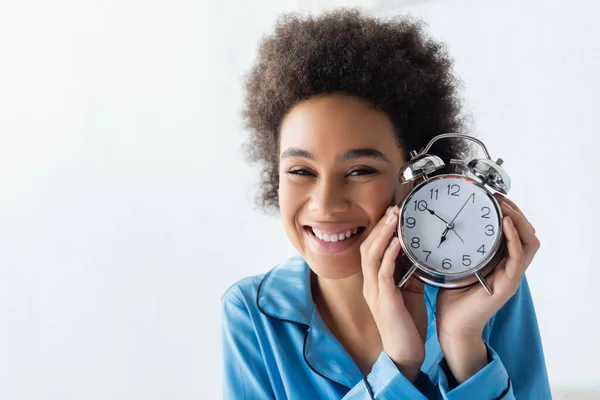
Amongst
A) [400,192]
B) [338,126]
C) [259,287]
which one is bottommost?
[259,287]

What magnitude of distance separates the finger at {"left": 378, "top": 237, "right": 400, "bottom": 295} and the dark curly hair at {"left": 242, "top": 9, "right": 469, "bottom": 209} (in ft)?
0.90

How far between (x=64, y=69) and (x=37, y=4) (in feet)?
0.81

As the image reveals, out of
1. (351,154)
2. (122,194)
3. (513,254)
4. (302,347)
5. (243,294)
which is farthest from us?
(122,194)

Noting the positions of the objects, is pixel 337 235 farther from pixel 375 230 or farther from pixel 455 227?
pixel 455 227

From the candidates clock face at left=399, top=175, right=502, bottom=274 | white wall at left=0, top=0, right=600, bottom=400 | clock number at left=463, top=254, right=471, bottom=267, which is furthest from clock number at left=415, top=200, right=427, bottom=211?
white wall at left=0, top=0, right=600, bottom=400

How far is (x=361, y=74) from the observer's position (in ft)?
4.32

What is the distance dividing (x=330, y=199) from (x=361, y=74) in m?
0.25

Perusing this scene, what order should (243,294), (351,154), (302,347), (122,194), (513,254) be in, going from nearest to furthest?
(513,254) → (351,154) → (302,347) → (243,294) → (122,194)

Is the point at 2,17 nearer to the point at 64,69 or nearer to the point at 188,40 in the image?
the point at 64,69

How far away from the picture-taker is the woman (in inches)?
47.3

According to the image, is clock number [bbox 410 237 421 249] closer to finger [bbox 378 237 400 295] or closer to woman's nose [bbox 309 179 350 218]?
finger [bbox 378 237 400 295]

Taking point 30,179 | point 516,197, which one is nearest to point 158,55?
point 30,179

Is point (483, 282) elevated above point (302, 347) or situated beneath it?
elevated above

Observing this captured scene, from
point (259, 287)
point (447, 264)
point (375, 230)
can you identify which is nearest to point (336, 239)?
point (375, 230)
